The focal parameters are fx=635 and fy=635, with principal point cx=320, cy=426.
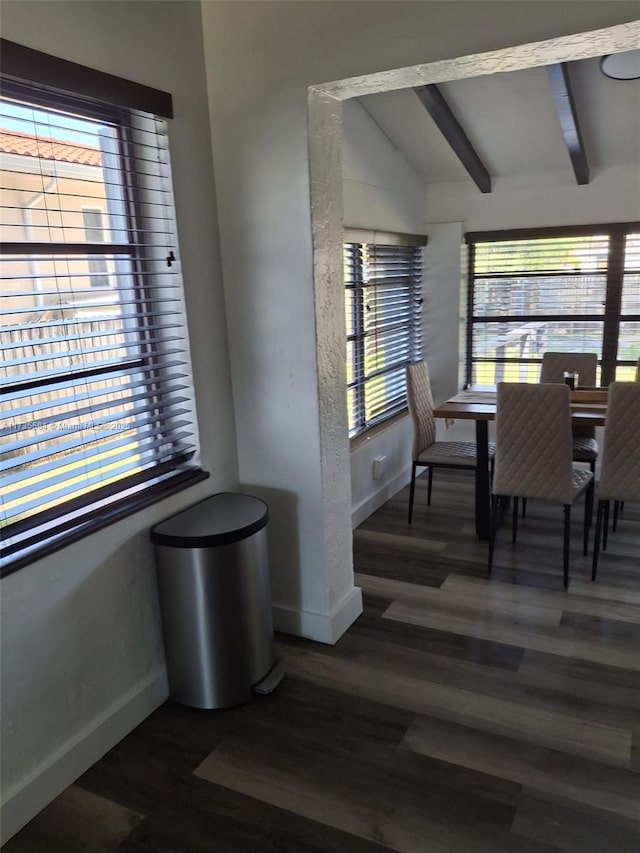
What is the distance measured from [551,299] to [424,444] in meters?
1.73

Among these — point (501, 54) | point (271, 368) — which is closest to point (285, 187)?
point (271, 368)

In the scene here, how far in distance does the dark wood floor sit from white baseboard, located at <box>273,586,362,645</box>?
2.2 inches

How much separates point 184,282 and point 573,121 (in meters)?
2.55

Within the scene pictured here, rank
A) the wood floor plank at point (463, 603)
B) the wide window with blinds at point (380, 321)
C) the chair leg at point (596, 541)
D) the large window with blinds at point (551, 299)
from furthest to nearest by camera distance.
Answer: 1. the large window with blinds at point (551, 299)
2. the wide window with blinds at point (380, 321)
3. the chair leg at point (596, 541)
4. the wood floor plank at point (463, 603)

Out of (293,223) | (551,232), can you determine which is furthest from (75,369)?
(551,232)

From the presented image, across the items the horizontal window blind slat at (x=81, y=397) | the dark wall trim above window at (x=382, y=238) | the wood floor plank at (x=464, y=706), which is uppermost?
the dark wall trim above window at (x=382, y=238)

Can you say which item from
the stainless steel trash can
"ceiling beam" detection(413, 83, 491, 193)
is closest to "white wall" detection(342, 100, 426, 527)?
"ceiling beam" detection(413, 83, 491, 193)

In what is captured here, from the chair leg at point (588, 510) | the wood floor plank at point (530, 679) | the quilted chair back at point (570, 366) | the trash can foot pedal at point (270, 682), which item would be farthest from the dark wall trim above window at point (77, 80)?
the quilted chair back at point (570, 366)

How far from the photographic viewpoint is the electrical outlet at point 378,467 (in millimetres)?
4173

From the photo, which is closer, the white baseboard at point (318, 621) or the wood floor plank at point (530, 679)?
the wood floor plank at point (530, 679)

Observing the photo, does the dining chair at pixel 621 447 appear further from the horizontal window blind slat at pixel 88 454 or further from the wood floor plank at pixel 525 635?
the horizontal window blind slat at pixel 88 454

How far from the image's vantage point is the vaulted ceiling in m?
3.45

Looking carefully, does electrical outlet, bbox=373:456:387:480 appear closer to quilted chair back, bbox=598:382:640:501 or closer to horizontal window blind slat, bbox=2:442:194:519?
quilted chair back, bbox=598:382:640:501

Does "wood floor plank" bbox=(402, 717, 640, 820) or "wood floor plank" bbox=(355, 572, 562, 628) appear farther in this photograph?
"wood floor plank" bbox=(355, 572, 562, 628)
